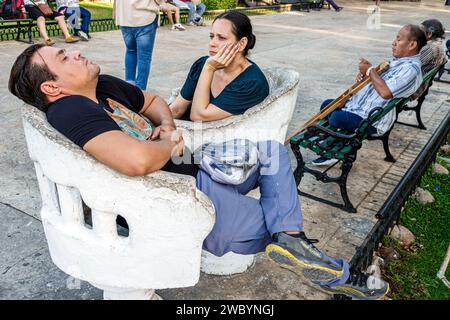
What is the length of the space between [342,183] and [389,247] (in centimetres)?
59

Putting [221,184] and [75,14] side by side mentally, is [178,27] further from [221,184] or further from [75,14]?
[221,184]

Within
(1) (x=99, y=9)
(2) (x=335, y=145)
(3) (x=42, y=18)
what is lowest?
(2) (x=335, y=145)

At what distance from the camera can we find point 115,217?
70.6 inches

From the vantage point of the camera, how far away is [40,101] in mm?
2006

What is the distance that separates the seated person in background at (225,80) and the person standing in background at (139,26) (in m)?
2.73

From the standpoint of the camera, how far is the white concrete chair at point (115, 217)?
168 cm

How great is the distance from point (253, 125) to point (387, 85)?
203 cm

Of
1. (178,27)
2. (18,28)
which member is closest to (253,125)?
(18,28)

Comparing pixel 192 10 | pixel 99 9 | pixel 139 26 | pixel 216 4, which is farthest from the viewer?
pixel 216 4

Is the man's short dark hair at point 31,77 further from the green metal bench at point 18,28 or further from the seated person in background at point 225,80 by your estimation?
the green metal bench at point 18,28

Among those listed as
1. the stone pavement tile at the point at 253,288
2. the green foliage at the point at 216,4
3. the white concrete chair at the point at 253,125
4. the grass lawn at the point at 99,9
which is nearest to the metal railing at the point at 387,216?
the stone pavement tile at the point at 253,288

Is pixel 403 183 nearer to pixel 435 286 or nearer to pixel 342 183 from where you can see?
pixel 342 183

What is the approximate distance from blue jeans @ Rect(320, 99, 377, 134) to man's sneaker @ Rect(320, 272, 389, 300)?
1798mm
